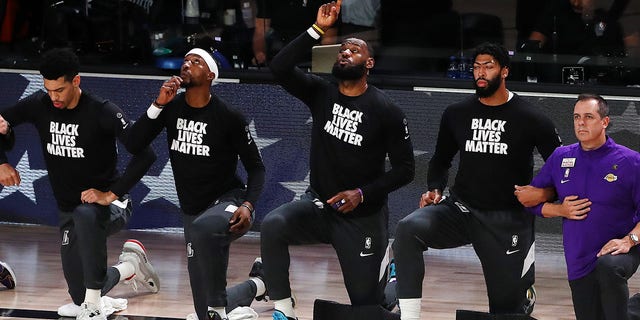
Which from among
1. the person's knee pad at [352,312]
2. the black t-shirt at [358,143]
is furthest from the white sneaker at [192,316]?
the black t-shirt at [358,143]

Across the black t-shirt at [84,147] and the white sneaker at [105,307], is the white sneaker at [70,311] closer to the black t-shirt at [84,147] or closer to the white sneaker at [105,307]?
the white sneaker at [105,307]

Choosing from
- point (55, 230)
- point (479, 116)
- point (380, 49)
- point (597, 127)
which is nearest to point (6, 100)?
point (55, 230)

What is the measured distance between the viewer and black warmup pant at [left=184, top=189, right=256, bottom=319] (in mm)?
7801

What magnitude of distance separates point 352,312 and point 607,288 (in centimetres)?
155

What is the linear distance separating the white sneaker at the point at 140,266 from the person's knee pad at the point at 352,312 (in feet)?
5.19

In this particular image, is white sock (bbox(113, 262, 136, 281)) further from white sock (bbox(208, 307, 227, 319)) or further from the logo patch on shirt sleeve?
the logo patch on shirt sleeve

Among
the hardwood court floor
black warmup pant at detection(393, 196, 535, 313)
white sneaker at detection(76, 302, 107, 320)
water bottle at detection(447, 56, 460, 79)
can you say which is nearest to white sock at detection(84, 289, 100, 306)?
white sneaker at detection(76, 302, 107, 320)

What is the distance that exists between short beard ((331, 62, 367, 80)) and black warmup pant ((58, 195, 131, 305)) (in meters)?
1.63

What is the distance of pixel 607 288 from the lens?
7074 millimetres

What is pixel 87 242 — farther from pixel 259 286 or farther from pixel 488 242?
pixel 488 242

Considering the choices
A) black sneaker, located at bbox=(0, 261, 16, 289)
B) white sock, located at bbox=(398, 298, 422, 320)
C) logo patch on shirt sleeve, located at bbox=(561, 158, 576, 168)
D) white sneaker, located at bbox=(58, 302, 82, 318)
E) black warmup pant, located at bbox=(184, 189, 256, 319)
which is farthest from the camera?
black sneaker, located at bbox=(0, 261, 16, 289)

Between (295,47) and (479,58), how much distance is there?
106 cm

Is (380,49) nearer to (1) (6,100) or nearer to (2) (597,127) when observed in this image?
(1) (6,100)

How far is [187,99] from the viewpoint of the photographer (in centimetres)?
816
